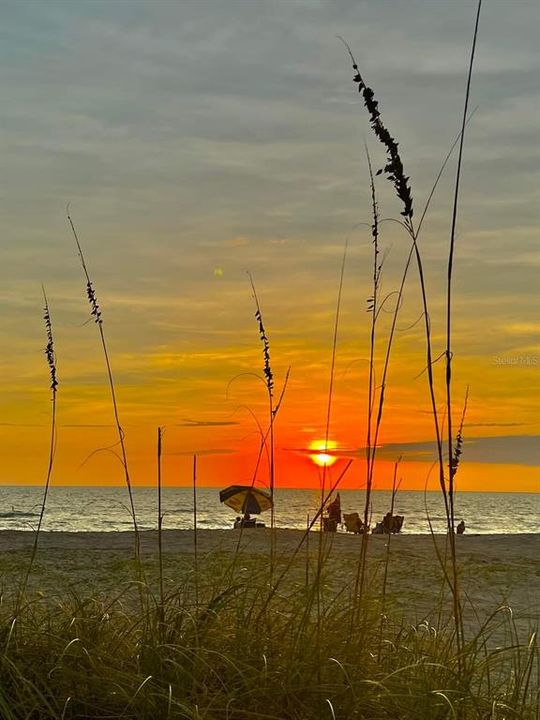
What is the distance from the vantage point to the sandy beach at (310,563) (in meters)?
7.50

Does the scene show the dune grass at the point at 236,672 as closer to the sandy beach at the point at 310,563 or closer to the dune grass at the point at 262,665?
the dune grass at the point at 262,665

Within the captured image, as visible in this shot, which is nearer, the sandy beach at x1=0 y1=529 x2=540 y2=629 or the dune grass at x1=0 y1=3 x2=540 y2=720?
the dune grass at x1=0 y1=3 x2=540 y2=720

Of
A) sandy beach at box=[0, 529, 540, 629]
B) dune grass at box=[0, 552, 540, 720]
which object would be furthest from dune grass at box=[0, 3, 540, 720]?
sandy beach at box=[0, 529, 540, 629]

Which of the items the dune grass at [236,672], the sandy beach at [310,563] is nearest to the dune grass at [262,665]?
the dune grass at [236,672]

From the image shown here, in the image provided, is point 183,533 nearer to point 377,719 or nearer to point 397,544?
point 397,544

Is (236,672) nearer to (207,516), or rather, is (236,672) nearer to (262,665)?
(262,665)

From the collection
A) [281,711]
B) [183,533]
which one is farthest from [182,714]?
[183,533]

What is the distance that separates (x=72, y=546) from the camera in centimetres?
1077

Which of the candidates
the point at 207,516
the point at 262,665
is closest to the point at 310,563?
the point at 262,665

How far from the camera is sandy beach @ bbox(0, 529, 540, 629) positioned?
7.50 meters

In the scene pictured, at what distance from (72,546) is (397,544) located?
390 cm

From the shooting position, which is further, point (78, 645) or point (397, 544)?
point (397, 544)

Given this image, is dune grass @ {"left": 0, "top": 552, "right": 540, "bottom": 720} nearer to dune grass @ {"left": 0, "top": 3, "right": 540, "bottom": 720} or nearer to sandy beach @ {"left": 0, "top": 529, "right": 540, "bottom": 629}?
dune grass @ {"left": 0, "top": 3, "right": 540, "bottom": 720}

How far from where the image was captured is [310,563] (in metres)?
7.41
